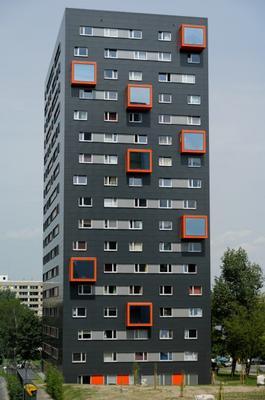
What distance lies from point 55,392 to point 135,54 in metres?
42.4

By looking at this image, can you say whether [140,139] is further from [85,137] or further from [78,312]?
[78,312]

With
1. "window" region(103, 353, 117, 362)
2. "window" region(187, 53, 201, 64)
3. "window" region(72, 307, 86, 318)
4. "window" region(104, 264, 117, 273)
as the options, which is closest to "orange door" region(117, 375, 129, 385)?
"window" region(103, 353, 117, 362)

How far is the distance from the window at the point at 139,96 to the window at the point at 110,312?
24553 mm

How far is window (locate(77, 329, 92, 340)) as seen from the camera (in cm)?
8062

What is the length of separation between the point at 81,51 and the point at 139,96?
29.7 feet

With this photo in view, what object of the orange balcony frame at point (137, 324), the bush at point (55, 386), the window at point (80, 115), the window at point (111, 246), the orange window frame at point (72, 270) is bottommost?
the bush at point (55, 386)

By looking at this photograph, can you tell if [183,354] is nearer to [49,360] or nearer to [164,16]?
[49,360]

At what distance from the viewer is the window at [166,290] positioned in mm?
83062

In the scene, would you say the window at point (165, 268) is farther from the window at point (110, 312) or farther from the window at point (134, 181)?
the window at point (134, 181)

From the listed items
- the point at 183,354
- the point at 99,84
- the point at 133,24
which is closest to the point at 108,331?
the point at 183,354

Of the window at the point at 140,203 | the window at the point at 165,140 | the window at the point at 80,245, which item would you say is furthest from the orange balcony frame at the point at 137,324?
the window at the point at 165,140

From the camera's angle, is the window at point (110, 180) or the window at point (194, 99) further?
the window at point (194, 99)

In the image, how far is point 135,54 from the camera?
85938 mm

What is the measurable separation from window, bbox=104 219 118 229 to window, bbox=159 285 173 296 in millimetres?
9278
